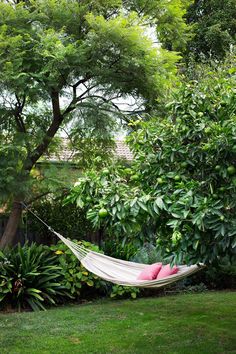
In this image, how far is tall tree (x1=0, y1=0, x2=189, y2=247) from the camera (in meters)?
6.11

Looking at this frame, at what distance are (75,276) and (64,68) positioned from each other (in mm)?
3029

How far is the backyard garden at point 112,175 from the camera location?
10.8 ft

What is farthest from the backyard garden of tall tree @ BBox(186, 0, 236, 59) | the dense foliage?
tall tree @ BBox(186, 0, 236, 59)

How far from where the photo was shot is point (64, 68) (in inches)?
241

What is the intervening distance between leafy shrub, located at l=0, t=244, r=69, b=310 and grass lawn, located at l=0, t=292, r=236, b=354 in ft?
0.95

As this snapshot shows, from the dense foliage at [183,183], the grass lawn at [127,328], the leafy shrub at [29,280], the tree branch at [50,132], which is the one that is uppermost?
the tree branch at [50,132]

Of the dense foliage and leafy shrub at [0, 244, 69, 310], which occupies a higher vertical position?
the dense foliage

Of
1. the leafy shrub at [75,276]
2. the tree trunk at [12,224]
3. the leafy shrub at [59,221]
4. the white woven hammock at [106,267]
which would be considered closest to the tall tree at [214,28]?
the leafy shrub at [59,221]

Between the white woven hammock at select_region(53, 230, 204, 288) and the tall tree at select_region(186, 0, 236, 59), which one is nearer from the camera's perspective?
the white woven hammock at select_region(53, 230, 204, 288)

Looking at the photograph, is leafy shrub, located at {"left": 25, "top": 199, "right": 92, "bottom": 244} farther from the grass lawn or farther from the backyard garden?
the grass lawn

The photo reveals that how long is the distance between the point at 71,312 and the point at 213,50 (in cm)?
800

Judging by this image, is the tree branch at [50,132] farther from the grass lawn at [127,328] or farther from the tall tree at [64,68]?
the grass lawn at [127,328]

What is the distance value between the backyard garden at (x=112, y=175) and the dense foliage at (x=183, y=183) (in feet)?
0.04

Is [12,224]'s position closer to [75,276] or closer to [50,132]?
[75,276]
